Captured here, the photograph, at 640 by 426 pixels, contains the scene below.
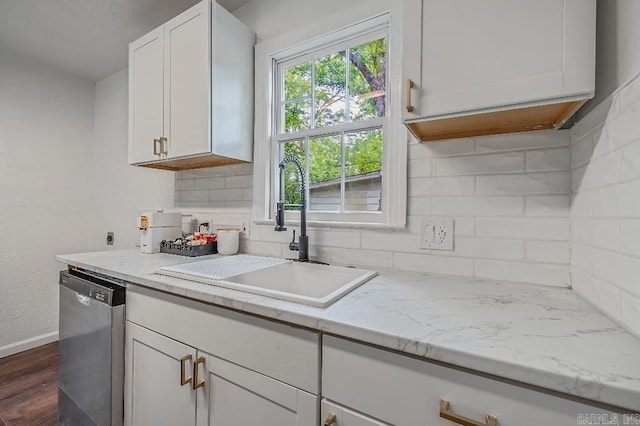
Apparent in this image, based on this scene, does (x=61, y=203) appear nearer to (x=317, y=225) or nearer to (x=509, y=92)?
(x=317, y=225)

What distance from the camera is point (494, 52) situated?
0.84m

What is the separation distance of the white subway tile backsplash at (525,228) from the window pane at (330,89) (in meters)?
0.89

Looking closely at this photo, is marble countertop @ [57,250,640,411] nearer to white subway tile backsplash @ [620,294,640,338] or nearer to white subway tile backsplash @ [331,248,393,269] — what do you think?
white subway tile backsplash @ [620,294,640,338]

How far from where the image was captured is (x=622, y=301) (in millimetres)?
671

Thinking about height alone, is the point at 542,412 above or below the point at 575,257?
below

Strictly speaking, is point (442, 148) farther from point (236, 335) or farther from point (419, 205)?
point (236, 335)

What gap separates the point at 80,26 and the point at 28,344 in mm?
2576

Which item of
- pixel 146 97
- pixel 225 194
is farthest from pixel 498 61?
pixel 146 97

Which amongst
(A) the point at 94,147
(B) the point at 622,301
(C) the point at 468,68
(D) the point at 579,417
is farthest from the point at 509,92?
(A) the point at 94,147

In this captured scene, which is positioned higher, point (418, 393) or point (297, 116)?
point (297, 116)

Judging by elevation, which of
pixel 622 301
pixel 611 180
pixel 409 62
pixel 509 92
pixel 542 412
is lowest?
pixel 542 412

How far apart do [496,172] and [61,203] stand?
345cm

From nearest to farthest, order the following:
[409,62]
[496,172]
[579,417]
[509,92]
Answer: [579,417], [509,92], [409,62], [496,172]

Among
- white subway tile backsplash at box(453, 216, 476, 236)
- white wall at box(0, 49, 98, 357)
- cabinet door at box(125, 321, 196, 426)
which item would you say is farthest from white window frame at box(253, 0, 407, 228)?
white wall at box(0, 49, 98, 357)
